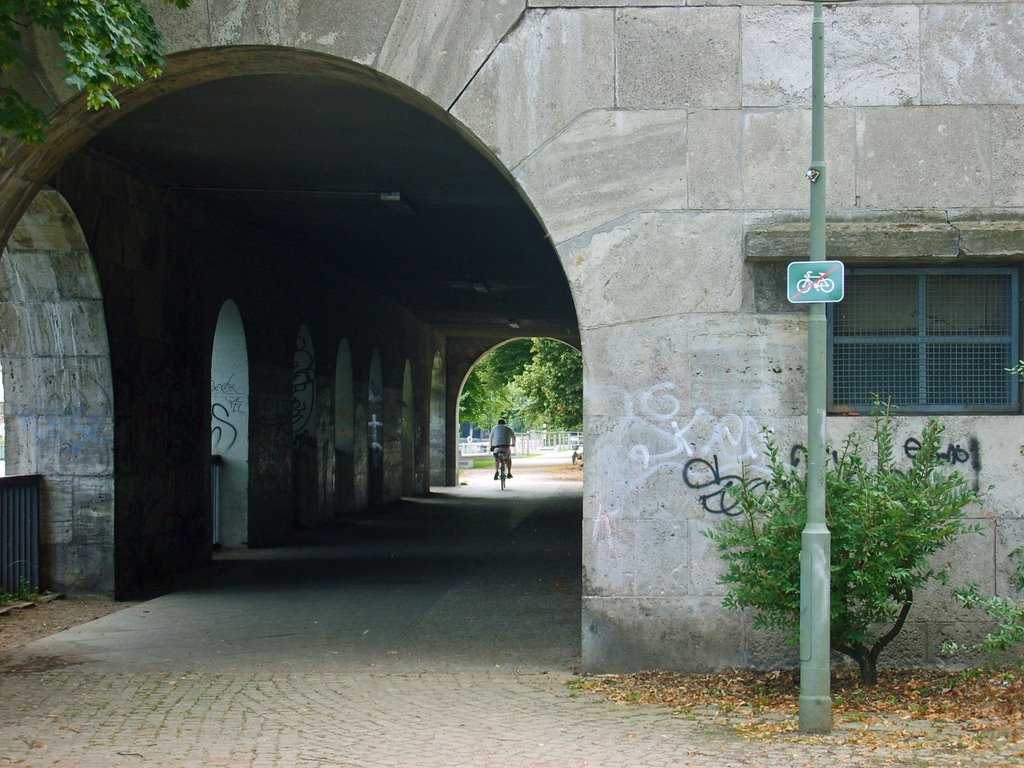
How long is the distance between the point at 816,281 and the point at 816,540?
1515 mm

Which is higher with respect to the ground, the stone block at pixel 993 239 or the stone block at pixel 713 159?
the stone block at pixel 713 159

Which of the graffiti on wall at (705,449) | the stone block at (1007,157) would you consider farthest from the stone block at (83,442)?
the stone block at (1007,157)

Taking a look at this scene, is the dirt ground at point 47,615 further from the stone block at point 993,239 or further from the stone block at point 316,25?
the stone block at point 993,239

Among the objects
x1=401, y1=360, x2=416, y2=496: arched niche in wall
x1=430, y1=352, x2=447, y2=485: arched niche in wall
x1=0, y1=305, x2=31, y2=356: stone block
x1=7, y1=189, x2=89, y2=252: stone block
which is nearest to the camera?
x1=7, y1=189, x2=89, y2=252: stone block

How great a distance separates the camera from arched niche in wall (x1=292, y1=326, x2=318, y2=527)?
21.4m

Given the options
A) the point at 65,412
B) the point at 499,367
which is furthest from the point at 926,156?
the point at 499,367

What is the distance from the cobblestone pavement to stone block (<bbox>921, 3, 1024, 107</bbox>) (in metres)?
4.63

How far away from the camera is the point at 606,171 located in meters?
8.78

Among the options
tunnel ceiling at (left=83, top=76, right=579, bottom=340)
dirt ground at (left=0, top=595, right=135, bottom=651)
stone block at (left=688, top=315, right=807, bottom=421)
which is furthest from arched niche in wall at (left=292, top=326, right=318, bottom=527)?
stone block at (left=688, top=315, right=807, bottom=421)

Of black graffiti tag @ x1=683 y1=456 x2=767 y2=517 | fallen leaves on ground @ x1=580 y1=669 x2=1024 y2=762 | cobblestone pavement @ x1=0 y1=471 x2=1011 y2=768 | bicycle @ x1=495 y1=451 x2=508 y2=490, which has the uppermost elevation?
black graffiti tag @ x1=683 y1=456 x2=767 y2=517

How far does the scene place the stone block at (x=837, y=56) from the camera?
8656 millimetres

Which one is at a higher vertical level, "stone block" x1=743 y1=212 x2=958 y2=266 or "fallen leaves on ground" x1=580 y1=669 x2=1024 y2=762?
"stone block" x1=743 y1=212 x2=958 y2=266

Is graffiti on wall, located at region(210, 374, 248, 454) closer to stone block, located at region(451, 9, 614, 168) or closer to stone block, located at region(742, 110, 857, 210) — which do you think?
stone block, located at region(451, 9, 614, 168)

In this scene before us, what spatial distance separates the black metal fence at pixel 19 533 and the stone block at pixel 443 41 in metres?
6.27
